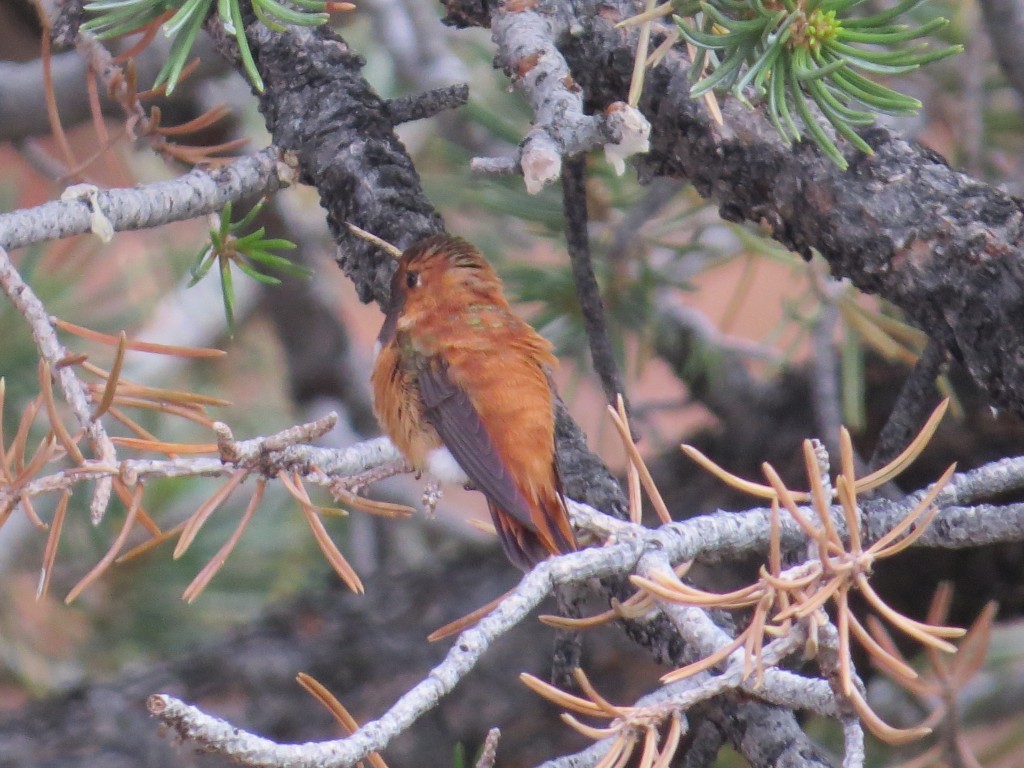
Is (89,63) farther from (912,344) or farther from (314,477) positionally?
Result: (912,344)

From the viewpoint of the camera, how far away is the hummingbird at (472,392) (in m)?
1.30

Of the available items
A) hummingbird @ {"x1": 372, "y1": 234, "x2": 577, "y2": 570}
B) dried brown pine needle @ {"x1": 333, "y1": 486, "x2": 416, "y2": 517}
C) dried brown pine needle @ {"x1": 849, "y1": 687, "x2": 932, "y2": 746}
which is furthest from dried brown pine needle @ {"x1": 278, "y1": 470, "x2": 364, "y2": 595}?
dried brown pine needle @ {"x1": 849, "y1": 687, "x2": 932, "y2": 746}

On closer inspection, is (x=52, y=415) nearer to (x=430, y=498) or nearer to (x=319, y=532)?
(x=319, y=532)

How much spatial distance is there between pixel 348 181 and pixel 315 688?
0.55 metres

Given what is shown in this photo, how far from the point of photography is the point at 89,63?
129cm

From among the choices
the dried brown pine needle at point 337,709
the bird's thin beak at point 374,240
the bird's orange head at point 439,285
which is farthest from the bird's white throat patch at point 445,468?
the dried brown pine needle at point 337,709

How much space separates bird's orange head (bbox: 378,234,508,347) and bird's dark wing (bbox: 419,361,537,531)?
81 millimetres

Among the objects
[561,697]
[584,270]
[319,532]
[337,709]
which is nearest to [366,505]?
[319,532]

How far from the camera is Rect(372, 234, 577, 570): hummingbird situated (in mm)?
1298

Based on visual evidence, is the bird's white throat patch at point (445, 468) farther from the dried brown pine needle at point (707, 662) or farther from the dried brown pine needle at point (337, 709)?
the dried brown pine needle at point (707, 662)

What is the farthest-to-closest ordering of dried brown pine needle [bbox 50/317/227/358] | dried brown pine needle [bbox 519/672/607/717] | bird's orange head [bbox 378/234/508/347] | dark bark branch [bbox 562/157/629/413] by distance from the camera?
1. bird's orange head [bbox 378/234/508/347]
2. dark bark branch [bbox 562/157/629/413]
3. dried brown pine needle [bbox 50/317/227/358]
4. dried brown pine needle [bbox 519/672/607/717]

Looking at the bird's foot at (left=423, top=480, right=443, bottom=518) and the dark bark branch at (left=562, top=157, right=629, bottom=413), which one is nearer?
the bird's foot at (left=423, top=480, right=443, bottom=518)

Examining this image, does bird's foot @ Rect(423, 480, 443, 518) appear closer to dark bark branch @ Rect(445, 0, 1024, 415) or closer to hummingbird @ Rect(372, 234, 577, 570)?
hummingbird @ Rect(372, 234, 577, 570)

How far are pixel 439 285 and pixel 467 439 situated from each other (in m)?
0.22
